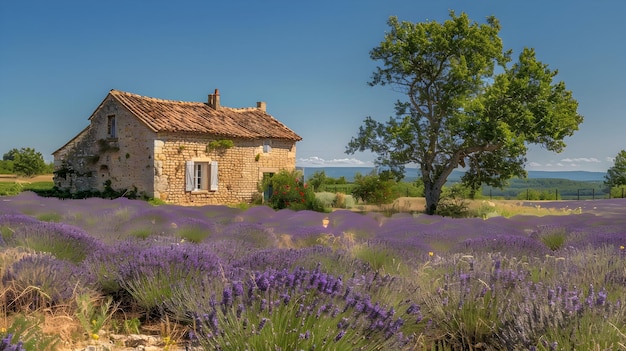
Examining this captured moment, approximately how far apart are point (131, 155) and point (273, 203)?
16.4ft

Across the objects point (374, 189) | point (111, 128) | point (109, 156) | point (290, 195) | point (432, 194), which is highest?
point (111, 128)

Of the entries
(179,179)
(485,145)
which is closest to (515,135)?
(485,145)

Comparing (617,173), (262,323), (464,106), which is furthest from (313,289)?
(617,173)

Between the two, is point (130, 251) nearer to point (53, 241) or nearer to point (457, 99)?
point (53, 241)

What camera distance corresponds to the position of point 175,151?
18.8m

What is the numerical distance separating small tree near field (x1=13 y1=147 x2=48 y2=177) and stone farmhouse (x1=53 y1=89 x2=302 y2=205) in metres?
16.9

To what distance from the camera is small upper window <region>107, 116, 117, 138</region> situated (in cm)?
2043

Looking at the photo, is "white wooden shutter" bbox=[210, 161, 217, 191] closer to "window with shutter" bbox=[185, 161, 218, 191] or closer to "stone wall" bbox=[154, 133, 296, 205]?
"window with shutter" bbox=[185, 161, 218, 191]

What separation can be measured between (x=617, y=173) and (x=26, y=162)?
3703 centimetres

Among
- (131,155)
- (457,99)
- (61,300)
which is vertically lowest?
A: (61,300)

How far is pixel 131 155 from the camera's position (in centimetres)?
1928

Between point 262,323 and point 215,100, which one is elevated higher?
point 215,100

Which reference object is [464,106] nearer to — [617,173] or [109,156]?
[109,156]

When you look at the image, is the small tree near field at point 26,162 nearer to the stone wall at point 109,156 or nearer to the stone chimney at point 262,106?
the stone wall at point 109,156
